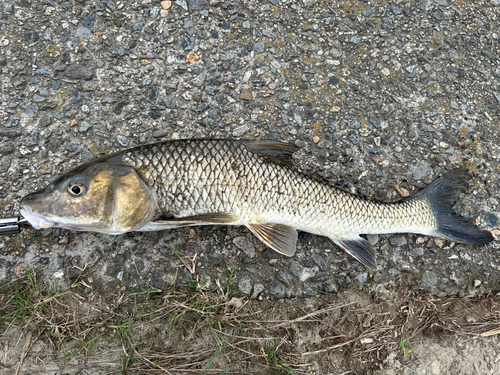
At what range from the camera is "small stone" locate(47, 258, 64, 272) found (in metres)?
3.08

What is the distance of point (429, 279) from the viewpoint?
3389 millimetres

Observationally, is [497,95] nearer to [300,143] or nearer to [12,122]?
[300,143]

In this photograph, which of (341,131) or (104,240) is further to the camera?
(341,131)

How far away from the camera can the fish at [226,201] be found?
104 inches

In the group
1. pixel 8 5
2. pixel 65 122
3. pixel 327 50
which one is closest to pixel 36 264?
pixel 65 122

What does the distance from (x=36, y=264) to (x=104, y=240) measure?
0.59 metres

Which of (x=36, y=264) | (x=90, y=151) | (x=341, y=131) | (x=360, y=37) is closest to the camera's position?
(x=36, y=264)

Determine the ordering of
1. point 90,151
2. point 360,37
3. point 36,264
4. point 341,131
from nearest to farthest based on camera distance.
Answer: point 36,264, point 90,151, point 341,131, point 360,37

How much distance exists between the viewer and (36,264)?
3082 millimetres

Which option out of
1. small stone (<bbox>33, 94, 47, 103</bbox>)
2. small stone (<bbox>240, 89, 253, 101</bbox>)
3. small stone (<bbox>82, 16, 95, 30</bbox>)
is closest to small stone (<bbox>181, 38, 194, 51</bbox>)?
small stone (<bbox>240, 89, 253, 101</bbox>)

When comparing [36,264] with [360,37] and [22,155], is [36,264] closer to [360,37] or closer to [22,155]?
[22,155]

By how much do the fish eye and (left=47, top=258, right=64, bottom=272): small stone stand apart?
2.72 feet

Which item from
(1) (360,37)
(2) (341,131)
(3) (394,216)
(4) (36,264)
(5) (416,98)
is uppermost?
(1) (360,37)

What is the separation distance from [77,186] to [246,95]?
1755mm
